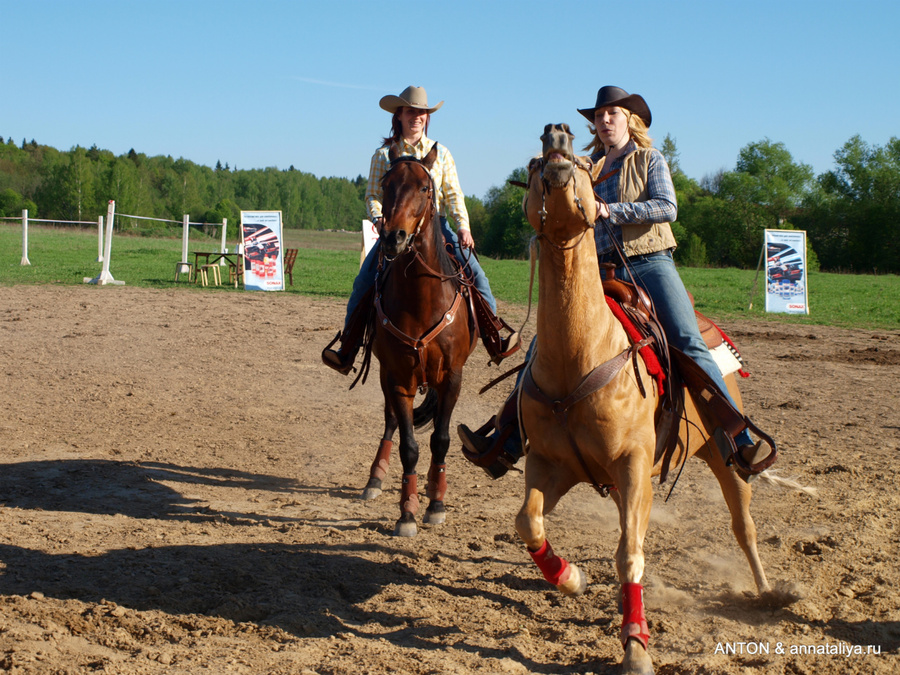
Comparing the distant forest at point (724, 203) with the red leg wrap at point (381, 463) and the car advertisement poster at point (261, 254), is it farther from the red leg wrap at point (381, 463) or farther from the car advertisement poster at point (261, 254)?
the red leg wrap at point (381, 463)

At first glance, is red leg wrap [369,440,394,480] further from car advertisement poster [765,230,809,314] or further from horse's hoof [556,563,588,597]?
car advertisement poster [765,230,809,314]

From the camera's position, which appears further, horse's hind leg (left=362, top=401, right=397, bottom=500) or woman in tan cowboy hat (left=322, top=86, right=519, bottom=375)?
horse's hind leg (left=362, top=401, right=397, bottom=500)

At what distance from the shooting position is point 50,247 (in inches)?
1471

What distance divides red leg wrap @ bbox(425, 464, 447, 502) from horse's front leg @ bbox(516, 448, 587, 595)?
88.9 inches

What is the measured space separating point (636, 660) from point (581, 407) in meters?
1.10

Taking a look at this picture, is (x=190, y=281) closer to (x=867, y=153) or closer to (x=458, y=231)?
(x=458, y=231)

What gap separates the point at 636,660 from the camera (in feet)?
10.8

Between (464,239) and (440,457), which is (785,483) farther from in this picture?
(464,239)

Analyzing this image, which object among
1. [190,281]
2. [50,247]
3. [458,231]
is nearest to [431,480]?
[458,231]

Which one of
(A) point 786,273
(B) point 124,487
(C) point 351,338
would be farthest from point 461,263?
(A) point 786,273

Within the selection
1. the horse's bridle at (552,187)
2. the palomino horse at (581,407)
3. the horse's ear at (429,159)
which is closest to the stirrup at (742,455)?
the palomino horse at (581,407)

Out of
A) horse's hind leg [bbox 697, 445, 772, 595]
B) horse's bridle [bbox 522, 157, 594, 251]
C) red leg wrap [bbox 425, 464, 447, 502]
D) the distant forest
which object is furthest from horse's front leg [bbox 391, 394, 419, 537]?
the distant forest

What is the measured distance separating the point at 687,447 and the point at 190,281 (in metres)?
21.7

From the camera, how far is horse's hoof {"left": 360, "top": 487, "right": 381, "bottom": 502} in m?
6.40
